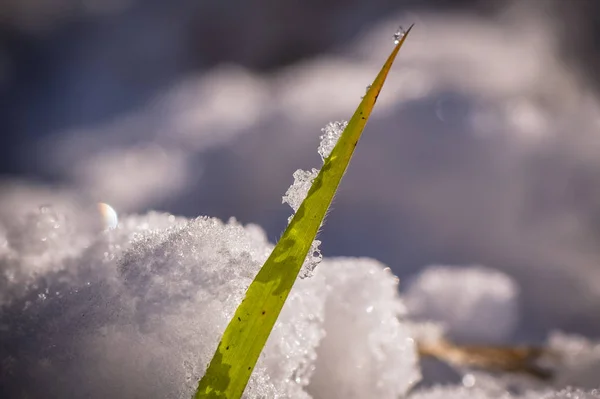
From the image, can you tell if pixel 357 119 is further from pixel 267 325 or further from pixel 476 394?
pixel 476 394

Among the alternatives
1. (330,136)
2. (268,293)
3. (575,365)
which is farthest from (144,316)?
(575,365)

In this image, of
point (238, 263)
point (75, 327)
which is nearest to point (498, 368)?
Result: point (238, 263)

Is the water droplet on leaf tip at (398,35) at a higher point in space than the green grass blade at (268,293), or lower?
higher

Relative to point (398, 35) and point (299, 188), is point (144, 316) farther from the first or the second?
point (398, 35)

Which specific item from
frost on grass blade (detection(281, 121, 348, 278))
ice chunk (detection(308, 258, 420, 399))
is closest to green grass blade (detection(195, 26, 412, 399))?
frost on grass blade (detection(281, 121, 348, 278))

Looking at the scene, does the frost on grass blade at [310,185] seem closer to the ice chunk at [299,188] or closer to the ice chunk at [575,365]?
the ice chunk at [299,188]

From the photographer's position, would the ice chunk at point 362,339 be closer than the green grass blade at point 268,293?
No

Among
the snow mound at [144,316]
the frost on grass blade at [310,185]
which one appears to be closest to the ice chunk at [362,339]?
the snow mound at [144,316]
